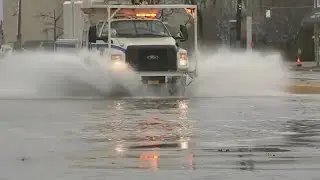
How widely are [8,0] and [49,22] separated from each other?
28.4 feet

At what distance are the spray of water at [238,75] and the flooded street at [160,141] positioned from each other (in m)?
4.16

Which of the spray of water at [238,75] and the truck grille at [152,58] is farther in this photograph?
the spray of water at [238,75]

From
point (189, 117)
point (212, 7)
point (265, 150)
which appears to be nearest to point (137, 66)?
point (189, 117)

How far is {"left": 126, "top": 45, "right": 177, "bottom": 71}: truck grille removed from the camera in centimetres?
2123

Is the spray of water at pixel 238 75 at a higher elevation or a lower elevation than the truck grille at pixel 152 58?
lower

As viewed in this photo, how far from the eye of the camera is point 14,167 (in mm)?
9484

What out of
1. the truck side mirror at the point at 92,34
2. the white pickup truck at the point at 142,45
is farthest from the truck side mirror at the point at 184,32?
the truck side mirror at the point at 92,34

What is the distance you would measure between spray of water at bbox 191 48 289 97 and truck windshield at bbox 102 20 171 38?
1.90 m

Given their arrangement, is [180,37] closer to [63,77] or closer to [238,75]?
[238,75]

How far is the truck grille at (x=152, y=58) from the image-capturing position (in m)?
21.2

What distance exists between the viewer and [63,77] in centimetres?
2211

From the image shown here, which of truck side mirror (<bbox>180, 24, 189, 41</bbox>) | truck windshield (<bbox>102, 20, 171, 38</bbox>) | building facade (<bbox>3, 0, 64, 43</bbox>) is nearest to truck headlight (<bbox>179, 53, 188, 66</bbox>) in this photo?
truck windshield (<bbox>102, 20, 171, 38</bbox>)

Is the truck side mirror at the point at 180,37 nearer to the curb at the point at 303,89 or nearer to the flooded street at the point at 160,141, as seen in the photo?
the curb at the point at 303,89

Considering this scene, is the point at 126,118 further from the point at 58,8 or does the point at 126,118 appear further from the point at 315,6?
the point at 58,8
